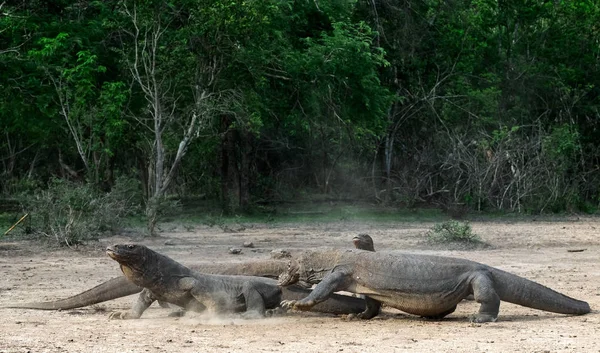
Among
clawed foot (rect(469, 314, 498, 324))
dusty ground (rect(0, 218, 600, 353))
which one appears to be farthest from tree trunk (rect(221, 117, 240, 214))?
clawed foot (rect(469, 314, 498, 324))

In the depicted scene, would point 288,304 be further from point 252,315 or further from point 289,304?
point 252,315

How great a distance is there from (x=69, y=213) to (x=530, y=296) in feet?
27.7

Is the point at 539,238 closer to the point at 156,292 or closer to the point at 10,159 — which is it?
the point at 156,292

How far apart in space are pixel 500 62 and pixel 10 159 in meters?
16.9

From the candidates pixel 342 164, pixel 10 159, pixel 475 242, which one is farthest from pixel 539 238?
pixel 10 159

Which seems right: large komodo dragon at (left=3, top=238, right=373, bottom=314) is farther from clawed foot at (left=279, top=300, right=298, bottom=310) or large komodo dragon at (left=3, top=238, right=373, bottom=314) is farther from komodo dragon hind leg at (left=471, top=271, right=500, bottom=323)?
komodo dragon hind leg at (left=471, top=271, right=500, bottom=323)

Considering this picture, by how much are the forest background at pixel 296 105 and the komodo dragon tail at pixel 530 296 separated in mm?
7931

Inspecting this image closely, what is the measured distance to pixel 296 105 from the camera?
2292 cm

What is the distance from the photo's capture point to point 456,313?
8.65m

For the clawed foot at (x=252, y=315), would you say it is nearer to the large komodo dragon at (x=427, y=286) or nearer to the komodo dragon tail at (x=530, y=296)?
the large komodo dragon at (x=427, y=286)

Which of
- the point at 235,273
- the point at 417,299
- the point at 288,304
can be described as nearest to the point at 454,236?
the point at 235,273

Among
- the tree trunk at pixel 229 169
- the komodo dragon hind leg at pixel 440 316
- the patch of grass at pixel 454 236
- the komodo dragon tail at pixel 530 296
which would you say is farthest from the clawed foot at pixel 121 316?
the tree trunk at pixel 229 169

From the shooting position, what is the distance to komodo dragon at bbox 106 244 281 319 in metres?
8.21

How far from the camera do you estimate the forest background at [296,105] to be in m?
18.5
